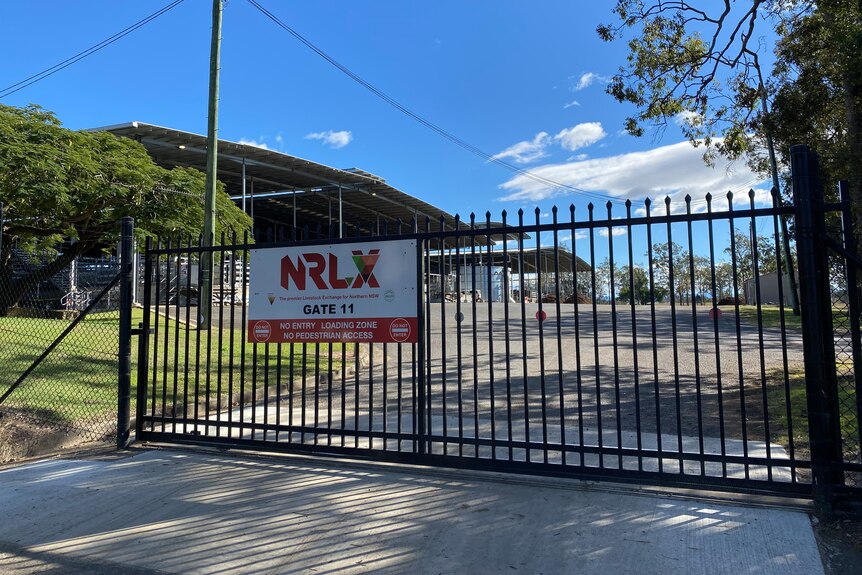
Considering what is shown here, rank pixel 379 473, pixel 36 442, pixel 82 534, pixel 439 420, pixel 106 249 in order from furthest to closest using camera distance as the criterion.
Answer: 1. pixel 106 249
2. pixel 439 420
3. pixel 36 442
4. pixel 379 473
5. pixel 82 534

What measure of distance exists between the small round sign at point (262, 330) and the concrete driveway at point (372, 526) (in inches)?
52.0

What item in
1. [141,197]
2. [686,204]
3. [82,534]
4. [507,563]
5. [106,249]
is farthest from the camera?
[106,249]

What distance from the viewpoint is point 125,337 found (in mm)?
5832

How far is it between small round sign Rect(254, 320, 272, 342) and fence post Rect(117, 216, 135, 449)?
4.64ft

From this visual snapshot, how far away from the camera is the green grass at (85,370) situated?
249 inches

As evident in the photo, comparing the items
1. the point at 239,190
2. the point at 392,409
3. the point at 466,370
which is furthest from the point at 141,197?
the point at 239,190

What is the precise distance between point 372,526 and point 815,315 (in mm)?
3382

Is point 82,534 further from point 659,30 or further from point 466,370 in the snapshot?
point 659,30

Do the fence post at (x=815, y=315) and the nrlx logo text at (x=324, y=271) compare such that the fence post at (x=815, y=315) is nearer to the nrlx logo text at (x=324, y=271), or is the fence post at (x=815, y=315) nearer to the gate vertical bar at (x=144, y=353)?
the nrlx logo text at (x=324, y=271)

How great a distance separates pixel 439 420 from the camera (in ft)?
21.6

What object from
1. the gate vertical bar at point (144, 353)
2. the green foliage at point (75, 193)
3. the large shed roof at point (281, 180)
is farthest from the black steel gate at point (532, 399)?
the large shed roof at point (281, 180)

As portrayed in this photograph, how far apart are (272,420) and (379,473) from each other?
2374mm

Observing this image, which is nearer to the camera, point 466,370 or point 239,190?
point 466,370

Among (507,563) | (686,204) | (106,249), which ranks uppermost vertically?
(106,249)
